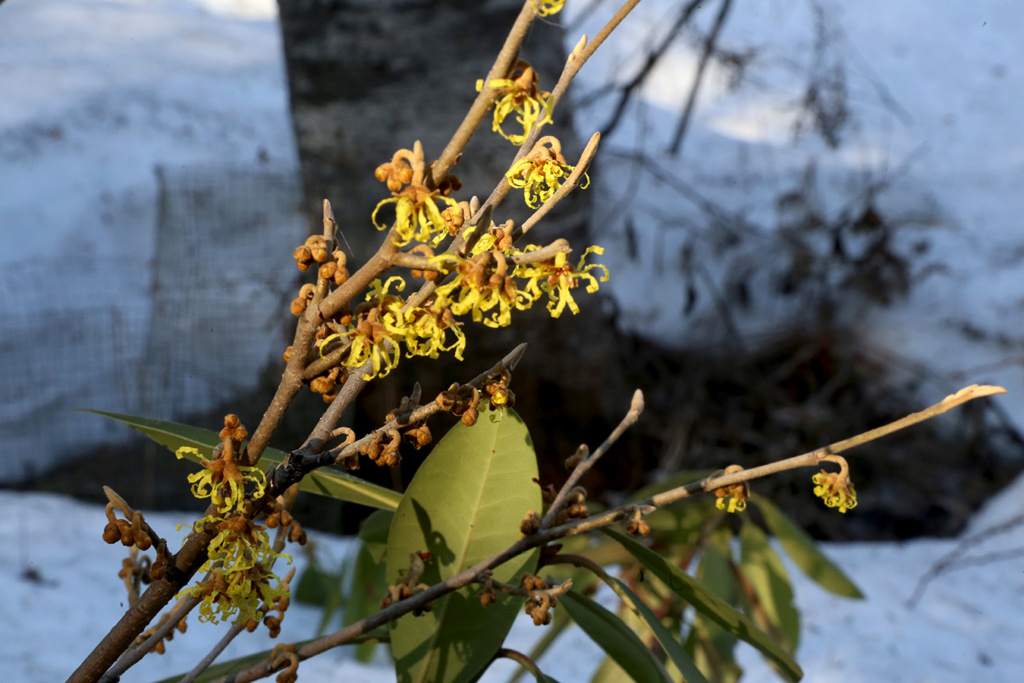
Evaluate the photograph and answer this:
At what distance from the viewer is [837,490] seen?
312mm

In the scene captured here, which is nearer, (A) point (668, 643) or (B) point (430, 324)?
(B) point (430, 324)

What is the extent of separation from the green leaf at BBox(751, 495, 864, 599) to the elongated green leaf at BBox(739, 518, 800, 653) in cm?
4

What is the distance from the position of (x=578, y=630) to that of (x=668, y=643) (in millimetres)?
1005

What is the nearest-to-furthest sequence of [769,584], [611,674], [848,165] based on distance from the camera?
[611,674], [769,584], [848,165]

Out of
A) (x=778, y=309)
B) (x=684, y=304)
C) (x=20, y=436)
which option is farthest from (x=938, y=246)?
(x=20, y=436)

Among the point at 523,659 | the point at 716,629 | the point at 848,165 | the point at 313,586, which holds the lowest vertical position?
the point at 313,586

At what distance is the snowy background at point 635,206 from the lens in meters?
1.34

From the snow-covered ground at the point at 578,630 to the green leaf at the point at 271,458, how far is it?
54 cm

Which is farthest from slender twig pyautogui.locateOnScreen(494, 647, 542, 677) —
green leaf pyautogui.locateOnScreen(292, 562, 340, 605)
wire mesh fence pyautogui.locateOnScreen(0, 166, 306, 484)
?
wire mesh fence pyautogui.locateOnScreen(0, 166, 306, 484)

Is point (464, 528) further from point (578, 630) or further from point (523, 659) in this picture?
point (578, 630)

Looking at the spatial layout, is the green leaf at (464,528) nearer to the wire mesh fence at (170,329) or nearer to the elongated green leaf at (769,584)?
the elongated green leaf at (769,584)

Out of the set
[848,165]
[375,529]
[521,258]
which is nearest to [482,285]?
[521,258]

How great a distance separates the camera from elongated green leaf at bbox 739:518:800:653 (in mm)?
823

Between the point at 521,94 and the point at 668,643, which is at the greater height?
the point at 521,94
